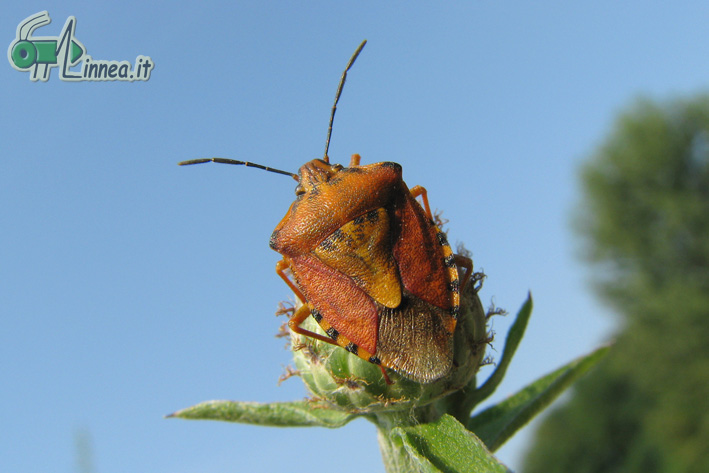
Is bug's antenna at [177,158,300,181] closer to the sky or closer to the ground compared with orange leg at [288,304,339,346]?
closer to the sky

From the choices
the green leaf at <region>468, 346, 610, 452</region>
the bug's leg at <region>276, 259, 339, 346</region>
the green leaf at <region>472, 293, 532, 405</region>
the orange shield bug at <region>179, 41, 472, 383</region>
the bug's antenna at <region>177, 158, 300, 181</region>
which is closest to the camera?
the orange shield bug at <region>179, 41, 472, 383</region>

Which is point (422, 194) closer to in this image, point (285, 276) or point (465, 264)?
point (465, 264)

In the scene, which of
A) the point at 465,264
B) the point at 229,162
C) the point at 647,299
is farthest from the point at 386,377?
the point at 647,299

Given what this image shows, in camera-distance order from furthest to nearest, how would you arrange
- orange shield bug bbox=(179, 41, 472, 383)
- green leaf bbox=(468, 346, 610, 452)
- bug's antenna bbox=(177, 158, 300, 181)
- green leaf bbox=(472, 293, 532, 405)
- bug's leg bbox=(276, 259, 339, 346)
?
1. bug's antenna bbox=(177, 158, 300, 181)
2. green leaf bbox=(468, 346, 610, 452)
3. green leaf bbox=(472, 293, 532, 405)
4. bug's leg bbox=(276, 259, 339, 346)
5. orange shield bug bbox=(179, 41, 472, 383)

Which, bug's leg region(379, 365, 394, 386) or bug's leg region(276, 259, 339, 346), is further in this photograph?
bug's leg region(276, 259, 339, 346)

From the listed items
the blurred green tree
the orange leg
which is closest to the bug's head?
the orange leg

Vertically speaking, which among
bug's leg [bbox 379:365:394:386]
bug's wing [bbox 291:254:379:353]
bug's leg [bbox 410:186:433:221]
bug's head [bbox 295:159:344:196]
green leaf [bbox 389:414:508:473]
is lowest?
green leaf [bbox 389:414:508:473]

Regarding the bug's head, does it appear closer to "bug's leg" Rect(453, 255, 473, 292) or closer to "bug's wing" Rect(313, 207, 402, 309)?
"bug's wing" Rect(313, 207, 402, 309)
